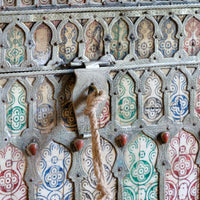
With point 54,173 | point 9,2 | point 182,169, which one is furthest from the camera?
point 182,169

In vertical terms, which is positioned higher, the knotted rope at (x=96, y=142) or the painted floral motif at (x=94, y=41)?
the painted floral motif at (x=94, y=41)

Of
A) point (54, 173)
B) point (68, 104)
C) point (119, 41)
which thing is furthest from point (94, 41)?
point (54, 173)

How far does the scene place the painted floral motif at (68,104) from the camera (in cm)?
133

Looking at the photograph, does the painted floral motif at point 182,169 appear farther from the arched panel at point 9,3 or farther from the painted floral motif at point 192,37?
the arched panel at point 9,3

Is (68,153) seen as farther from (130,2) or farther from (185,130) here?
(130,2)

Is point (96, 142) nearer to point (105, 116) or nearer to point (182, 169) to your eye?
point (105, 116)

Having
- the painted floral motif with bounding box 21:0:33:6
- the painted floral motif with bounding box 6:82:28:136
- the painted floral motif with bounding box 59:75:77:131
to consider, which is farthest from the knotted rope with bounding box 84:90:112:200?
the painted floral motif with bounding box 21:0:33:6

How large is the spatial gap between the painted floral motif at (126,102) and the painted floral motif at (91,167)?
0.09 m

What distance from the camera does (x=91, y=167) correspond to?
4.56ft

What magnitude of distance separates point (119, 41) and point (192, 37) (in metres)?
0.24

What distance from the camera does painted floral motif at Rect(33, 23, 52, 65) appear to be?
1293mm

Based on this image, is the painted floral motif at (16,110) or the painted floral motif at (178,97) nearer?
the painted floral motif at (16,110)

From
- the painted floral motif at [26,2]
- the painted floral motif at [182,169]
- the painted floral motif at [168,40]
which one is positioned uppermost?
the painted floral motif at [26,2]

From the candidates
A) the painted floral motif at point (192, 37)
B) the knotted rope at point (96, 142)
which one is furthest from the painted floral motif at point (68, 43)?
the painted floral motif at point (192, 37)
